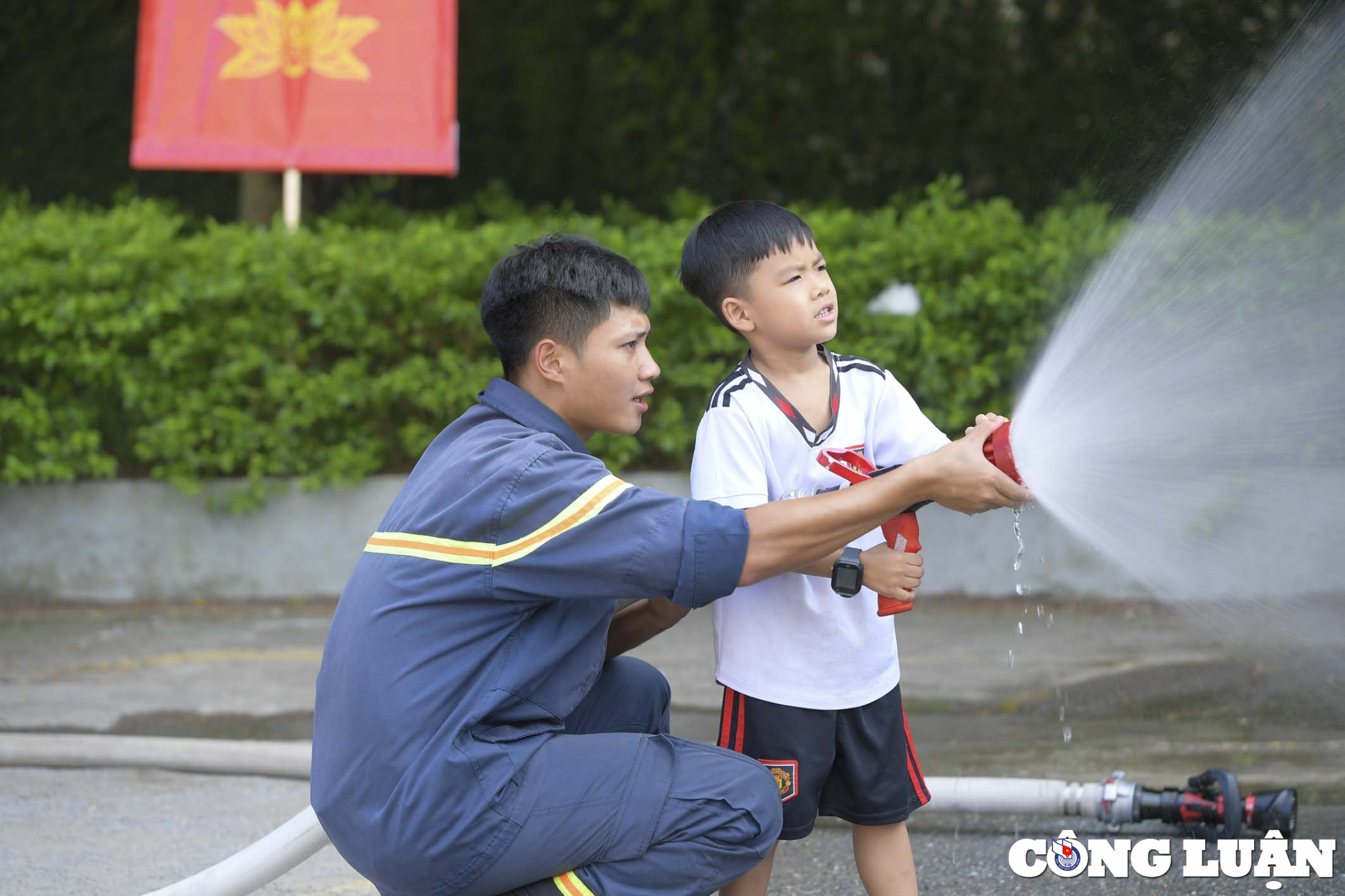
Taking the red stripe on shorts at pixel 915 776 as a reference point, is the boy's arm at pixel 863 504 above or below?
above

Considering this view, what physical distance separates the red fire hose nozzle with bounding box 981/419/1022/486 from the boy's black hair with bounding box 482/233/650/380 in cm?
70

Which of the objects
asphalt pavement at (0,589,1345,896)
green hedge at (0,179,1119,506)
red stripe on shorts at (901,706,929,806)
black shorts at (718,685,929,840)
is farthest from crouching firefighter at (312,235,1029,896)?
A: green hedge at (0,179,1119,506)

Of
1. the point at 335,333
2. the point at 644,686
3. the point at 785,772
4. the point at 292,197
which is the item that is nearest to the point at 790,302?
the point at 644,686

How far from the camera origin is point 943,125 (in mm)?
10117

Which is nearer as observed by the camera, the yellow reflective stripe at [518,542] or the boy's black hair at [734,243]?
the yellow reflective stripe at [518,542]

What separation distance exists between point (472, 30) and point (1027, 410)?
8765mm

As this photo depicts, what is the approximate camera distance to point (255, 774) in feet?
14.1

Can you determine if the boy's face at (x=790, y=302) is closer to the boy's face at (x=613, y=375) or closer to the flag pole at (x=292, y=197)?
the boy's face at (x=613, y=375)

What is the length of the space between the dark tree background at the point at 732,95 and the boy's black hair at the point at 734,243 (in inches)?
281

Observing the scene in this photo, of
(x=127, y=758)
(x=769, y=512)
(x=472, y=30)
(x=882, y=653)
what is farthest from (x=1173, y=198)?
(x=472, y=30)

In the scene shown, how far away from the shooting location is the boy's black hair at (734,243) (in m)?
2.96

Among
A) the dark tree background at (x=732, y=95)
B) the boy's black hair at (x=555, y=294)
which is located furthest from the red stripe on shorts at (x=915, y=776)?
the dark tree background at (x=732, y=95)

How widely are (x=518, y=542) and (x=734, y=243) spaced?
91cm

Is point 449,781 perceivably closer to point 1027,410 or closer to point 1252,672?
point 1027,410
